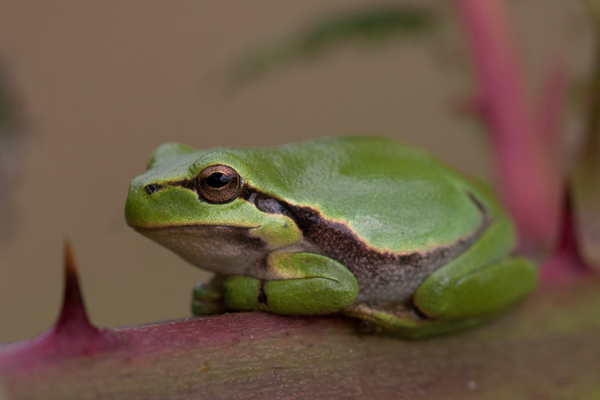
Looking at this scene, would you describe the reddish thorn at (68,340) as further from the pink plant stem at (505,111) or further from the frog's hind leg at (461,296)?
the pink plant stem at (505,111)

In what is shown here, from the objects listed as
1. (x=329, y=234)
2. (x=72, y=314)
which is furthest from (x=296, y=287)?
(x=72, y=314)

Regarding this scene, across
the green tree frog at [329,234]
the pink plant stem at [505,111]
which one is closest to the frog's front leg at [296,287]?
the green tree frog at [329,234]

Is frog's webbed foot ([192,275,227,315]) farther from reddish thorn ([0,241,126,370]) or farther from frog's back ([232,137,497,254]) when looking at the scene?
reddish thorn ([0,241,126,370])

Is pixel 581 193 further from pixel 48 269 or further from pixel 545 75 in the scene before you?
pixel 48 269

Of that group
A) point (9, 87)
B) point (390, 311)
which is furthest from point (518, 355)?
point (9, 87)

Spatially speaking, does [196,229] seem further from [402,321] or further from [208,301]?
[402,321]

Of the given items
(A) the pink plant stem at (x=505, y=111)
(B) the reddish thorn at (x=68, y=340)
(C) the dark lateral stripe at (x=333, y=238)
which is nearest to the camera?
(B) the reddish thorn at (x=68, y=340)
